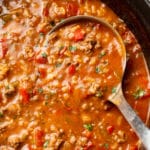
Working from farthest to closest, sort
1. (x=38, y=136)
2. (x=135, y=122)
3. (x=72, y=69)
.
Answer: (x=72, y=69) < (x=38, y=136) < (x=135, y=122)

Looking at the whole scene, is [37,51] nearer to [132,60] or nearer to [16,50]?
[16,50]

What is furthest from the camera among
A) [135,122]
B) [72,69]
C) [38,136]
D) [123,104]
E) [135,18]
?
[135,18]

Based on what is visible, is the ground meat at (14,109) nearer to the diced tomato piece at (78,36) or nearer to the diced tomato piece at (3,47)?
the diced tomato piece at (3,47)

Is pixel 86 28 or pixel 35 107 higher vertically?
pixel 86 28

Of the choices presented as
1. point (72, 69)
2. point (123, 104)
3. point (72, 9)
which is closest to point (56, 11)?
point (72, 9)

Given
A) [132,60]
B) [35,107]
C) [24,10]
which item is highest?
[24,10]

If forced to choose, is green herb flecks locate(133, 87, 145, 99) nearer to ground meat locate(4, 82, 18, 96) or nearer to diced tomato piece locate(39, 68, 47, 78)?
diced tomato piece locate(39, 68, 47, 78)

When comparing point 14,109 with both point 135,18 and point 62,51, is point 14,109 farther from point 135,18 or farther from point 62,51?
point 135,18

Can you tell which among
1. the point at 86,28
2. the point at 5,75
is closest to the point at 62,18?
the point at 86,28
